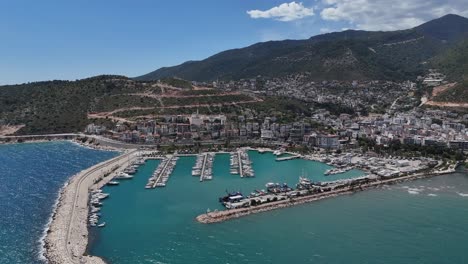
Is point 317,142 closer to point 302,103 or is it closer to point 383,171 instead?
point 383,171

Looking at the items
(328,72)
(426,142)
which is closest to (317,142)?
(426,142)

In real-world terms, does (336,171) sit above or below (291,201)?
above

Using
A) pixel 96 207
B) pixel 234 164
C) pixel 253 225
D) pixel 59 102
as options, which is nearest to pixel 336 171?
pixel 234 164

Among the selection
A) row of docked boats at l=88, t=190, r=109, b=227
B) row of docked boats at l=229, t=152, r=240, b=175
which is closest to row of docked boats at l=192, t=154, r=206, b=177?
row of docked boats at l=229, t=152, r=240, b=175

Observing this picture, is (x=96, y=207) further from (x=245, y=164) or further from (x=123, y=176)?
(x=245, y=164)

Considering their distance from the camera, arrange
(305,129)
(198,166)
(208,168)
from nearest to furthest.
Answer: (208,168) < (198,166) < (305,129)

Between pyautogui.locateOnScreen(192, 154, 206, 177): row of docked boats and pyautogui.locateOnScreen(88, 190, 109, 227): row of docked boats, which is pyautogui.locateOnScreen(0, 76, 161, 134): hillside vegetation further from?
pyautogui.locateOnScreen(88, 190, 109, 227): row of docked boats
